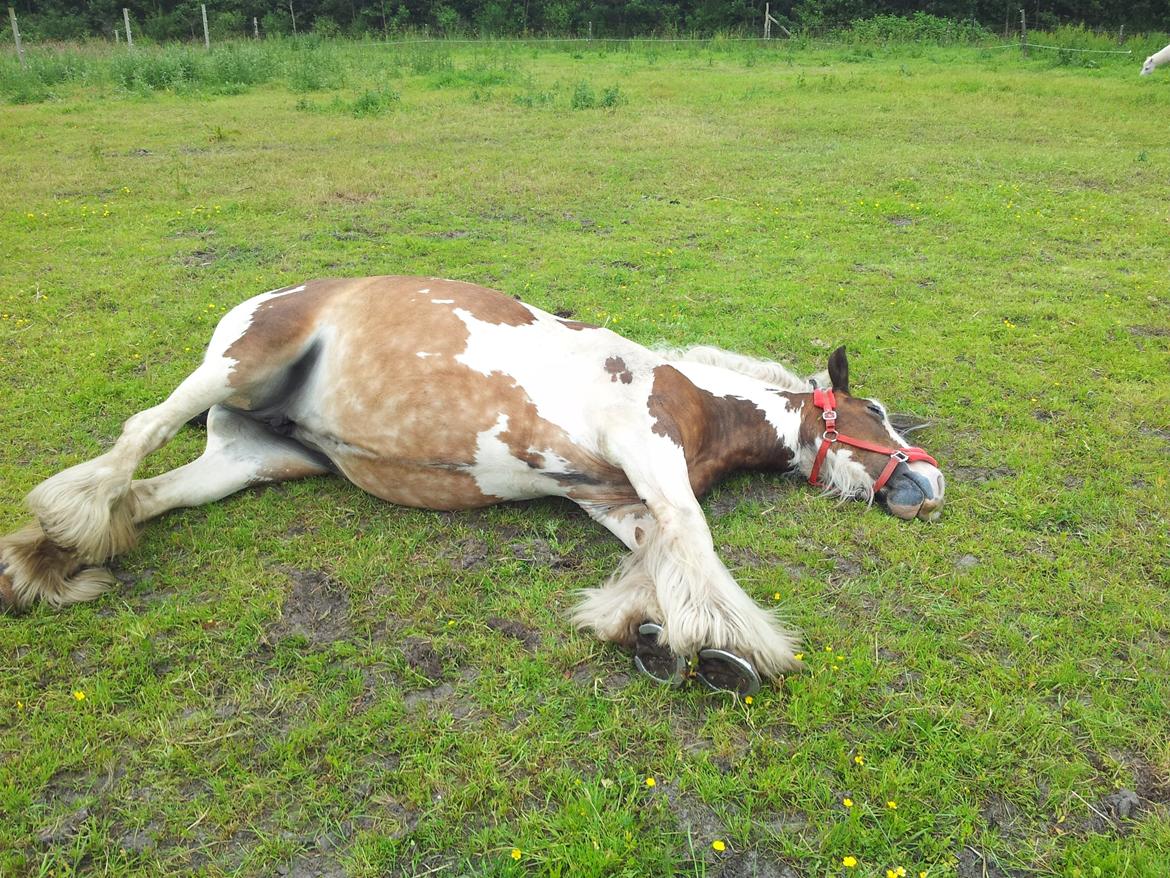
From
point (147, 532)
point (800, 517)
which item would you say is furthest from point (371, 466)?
point (800, 517)

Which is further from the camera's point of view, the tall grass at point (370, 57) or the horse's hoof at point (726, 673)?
the tall grass at point (370, 57)

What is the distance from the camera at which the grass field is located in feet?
7.73

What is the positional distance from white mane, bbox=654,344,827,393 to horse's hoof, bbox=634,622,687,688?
1854mm

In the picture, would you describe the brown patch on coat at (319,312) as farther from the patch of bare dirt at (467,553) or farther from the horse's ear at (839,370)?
the horse's ear at (839,370)

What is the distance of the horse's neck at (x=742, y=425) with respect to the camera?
13.1 feet

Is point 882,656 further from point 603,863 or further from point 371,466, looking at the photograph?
point 371,466

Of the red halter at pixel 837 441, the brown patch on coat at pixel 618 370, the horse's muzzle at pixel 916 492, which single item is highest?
the brown patch on coat at pixel 618 370

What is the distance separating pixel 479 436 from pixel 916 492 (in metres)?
2.12

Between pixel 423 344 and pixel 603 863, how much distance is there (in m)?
2.41

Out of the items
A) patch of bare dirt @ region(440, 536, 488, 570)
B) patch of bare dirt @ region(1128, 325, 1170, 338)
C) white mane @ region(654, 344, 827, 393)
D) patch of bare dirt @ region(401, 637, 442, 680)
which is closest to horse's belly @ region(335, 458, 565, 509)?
patch of bare dirt @ region(440, 536, 488, 570)

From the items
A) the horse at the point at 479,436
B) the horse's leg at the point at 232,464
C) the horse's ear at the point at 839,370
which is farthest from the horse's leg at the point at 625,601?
the horse's leg at the point at 232,464

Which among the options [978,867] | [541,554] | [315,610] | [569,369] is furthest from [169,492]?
[978,867]

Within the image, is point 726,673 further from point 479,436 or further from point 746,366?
point 746,366

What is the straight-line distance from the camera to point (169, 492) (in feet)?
12.4
